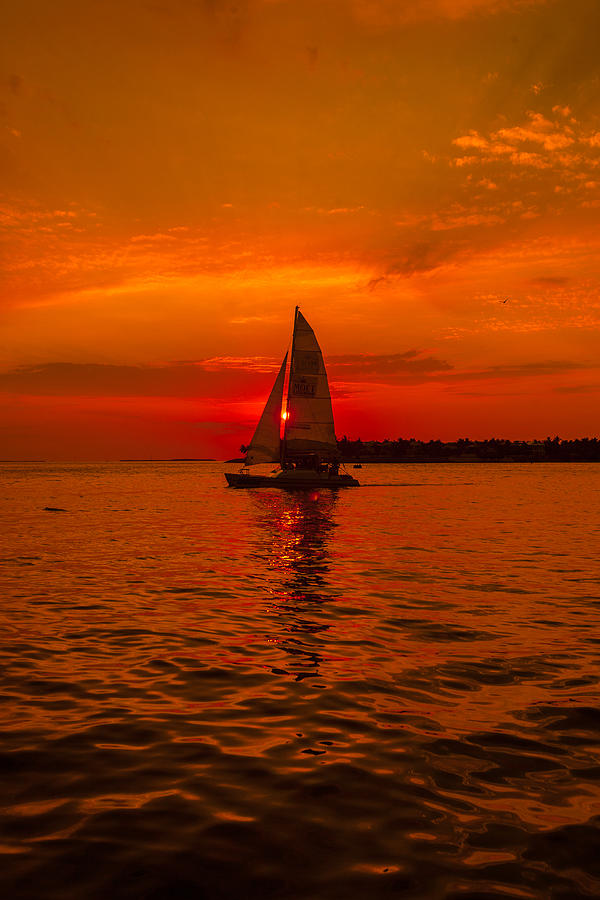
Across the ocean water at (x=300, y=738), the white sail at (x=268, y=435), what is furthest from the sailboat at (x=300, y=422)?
the ocean water at (x=300, y=738)

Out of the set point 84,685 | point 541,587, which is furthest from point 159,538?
point 84,685

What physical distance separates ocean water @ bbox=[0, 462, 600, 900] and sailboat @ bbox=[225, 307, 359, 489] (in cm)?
5355

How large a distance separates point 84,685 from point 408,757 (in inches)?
216

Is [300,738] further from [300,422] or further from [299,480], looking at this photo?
[300,422]

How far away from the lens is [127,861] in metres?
5.80

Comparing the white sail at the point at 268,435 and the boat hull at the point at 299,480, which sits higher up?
the white sail at the point at 268,435

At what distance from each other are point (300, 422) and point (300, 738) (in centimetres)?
6668

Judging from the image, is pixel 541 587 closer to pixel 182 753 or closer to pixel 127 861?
pixel 182 753

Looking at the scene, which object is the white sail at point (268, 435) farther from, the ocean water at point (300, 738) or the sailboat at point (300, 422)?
the ocean water at point (300, 738)

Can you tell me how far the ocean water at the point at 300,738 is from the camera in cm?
574

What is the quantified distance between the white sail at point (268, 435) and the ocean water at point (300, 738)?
5420cm

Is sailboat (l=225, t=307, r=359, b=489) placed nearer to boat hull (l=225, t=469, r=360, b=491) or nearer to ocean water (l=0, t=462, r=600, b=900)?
boat hull (l=225, t=469, r=360, b=491)

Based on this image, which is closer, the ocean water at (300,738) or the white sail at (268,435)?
the ocean water at (300,738)

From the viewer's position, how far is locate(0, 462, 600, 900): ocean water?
5.74 meters
